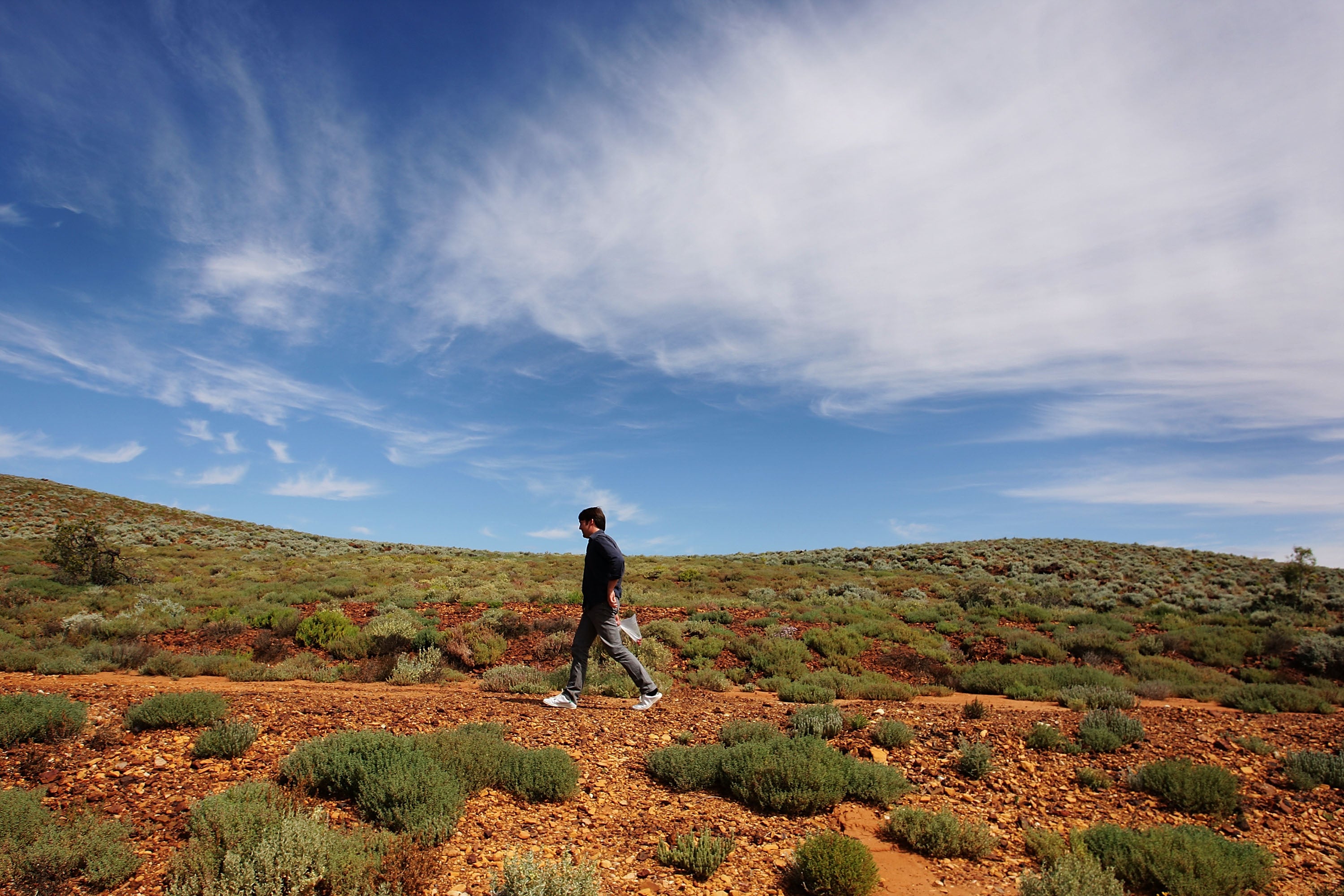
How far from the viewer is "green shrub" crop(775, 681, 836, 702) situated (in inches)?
435

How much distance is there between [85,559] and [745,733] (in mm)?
22649

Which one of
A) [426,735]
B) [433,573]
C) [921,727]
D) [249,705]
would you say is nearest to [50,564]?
[433,573]

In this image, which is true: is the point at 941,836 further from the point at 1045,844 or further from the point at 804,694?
the point at 804,694

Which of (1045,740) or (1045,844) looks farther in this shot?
(1045,740)

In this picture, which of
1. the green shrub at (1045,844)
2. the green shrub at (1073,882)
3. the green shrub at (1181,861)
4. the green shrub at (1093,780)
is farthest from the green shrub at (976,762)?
the green shrub at (1073,882)

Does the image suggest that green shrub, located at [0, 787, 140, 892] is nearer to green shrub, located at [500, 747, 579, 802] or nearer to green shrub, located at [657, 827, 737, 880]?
green shrub, located at [500, 747, 579, 802]

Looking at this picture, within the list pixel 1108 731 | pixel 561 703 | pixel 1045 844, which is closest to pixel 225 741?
pixel 561 703

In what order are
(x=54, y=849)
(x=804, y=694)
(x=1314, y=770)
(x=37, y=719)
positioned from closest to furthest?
(x=54, y=849) < (x=37, y=719) < (x=1314, y=770) < (x=804, y=694)

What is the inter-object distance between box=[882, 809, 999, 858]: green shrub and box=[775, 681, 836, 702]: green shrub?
5.19 metres

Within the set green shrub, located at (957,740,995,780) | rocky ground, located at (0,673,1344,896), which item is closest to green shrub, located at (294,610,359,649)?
rocky ground, located at (0,673,1344,896)

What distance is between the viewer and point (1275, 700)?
11391 mm

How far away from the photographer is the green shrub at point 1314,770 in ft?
22.9

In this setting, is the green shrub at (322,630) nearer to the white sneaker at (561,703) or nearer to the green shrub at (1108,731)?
the white sneaker at (561,703)

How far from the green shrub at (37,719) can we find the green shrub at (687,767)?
220 inches
